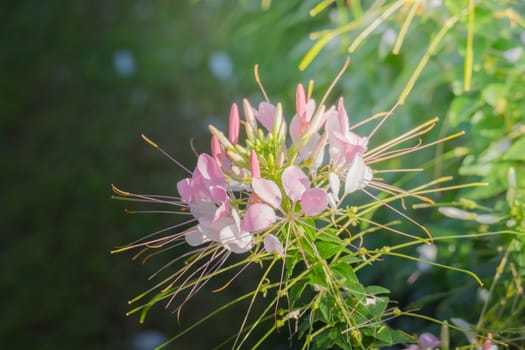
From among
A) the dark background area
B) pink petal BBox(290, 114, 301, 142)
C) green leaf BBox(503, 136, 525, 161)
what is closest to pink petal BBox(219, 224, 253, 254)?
pink petal BBox(290, 114, 301, 142)

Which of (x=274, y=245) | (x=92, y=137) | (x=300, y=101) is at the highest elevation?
(x=300, y=101)

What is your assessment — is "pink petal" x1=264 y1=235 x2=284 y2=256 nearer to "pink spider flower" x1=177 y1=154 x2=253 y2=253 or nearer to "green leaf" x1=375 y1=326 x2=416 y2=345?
"pink spider flower" x1=177 y1=154 x2=253 y2=253

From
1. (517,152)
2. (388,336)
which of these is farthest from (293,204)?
(517,152)

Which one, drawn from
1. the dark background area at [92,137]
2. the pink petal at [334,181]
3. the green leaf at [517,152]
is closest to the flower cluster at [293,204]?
the pink petal at [334,181]

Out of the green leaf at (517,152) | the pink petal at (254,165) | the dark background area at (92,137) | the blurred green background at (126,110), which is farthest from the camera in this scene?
the dark background area at (92,137)

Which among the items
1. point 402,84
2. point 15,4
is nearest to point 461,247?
point 402,84

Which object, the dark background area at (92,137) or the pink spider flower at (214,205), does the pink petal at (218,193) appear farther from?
the dark background area at (92,137)

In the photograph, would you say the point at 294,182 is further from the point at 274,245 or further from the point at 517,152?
the point at 517,152
